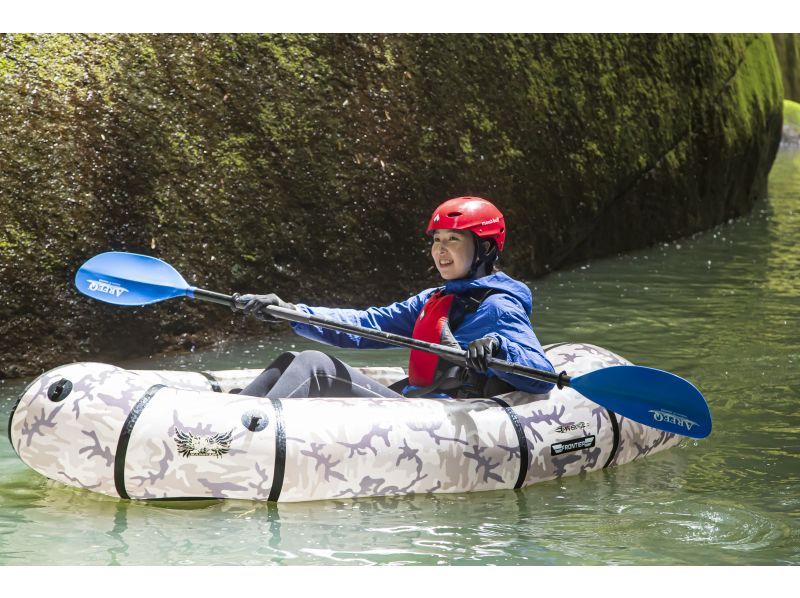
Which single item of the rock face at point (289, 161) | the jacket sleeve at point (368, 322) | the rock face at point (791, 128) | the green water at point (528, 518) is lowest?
the green water at point (528, 518)

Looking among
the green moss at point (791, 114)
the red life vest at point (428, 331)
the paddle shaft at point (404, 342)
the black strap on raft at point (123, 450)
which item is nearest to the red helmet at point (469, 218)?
the red life vest at point (428, 331)

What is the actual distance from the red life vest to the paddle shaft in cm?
13

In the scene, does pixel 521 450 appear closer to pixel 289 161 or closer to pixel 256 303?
pixel 256 303

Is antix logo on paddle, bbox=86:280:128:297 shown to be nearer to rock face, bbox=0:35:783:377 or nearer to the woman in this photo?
the woman

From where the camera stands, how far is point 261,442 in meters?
4.18

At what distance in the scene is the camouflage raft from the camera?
13.7ft

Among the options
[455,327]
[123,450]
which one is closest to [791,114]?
[455,327]

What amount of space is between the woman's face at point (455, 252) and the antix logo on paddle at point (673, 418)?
100cm

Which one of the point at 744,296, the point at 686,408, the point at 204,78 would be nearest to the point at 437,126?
the point at 204,78

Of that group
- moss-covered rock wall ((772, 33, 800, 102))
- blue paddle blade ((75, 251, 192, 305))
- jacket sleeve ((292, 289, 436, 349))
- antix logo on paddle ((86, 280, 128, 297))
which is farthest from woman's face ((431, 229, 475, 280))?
moss-covered rock wall ((772, 33, 800, 102))

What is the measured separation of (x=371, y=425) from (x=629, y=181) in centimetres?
697

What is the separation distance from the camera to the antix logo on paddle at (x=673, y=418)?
14.4 ft

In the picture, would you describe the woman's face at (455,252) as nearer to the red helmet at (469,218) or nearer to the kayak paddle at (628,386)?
the red helmet at (469,218)

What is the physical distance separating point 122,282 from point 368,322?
4.00 ft
